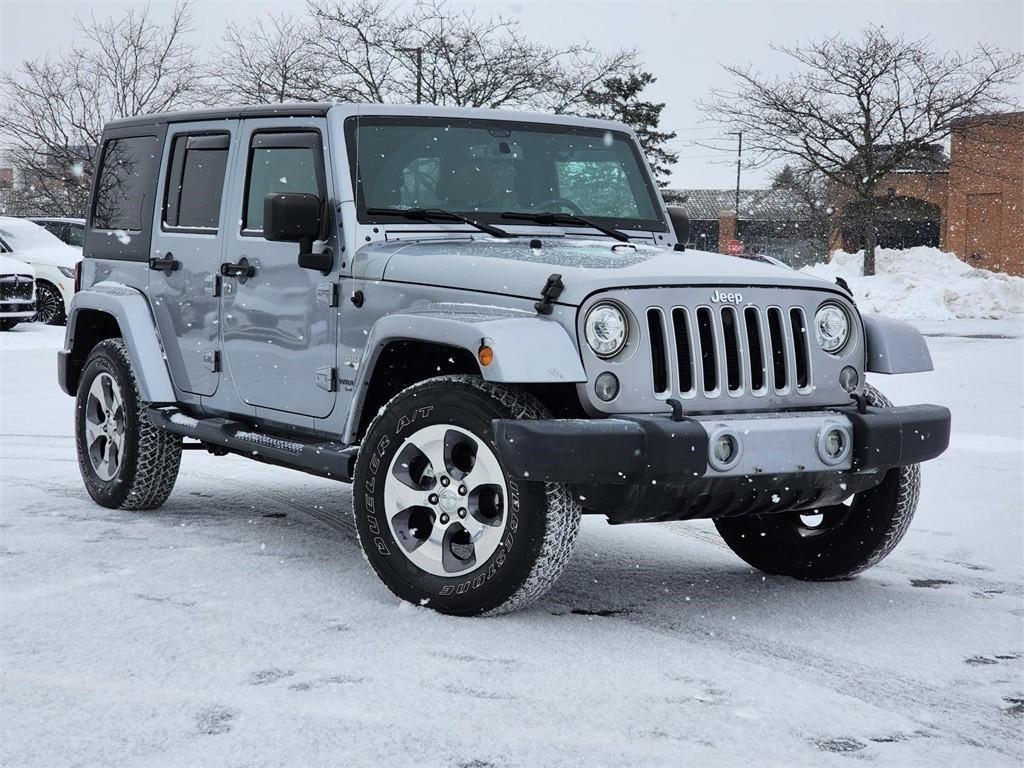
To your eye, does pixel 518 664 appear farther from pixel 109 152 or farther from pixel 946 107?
pixel 946 107

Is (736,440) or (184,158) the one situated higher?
(184,158)

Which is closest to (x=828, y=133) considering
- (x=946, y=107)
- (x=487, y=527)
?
(x=946, y=107)

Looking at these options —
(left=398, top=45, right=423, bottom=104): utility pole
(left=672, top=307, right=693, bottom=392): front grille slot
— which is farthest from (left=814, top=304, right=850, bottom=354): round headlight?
(left=398, top=45, right=423, bottom=104): utility pole

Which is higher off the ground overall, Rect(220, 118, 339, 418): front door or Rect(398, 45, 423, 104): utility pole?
Rect(398, 45, 423, 104): utility pole

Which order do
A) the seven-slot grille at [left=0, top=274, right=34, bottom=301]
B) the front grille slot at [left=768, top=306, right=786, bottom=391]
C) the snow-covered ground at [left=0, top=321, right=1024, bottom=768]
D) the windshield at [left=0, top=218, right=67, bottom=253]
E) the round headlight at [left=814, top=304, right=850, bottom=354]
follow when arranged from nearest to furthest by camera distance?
the snow-covered ground at [left=0, top=321, right=1024, bottom=768], the front grille slot at [left=768, top=306, right=786, bottom=391], the round headlight at [left=814, top=304, right=850, bottom=354], the seven-slot grille at [left=0, top=274, right=34, bottom=301], the windshield at [left=0, top=218, right=67, bottom=253]

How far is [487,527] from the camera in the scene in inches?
192

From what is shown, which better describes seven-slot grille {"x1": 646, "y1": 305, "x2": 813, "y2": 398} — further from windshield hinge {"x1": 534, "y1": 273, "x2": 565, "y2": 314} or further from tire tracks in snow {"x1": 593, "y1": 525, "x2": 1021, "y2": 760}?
tire tracks in snow {"x1": 593, "y1": 525, "x2": 1021, "y2": 760}

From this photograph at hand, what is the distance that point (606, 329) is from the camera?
4750 mm

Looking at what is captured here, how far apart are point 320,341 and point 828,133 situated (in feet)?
121

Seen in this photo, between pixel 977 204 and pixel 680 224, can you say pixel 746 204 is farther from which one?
pixel 680 224

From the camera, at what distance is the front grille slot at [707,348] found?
4.88 metres

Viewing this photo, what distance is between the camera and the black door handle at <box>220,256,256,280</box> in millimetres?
6266

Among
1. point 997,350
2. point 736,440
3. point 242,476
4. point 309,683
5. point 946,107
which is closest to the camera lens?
point 309,683

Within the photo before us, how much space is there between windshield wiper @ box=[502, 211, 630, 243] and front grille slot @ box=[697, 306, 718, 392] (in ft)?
4.45
